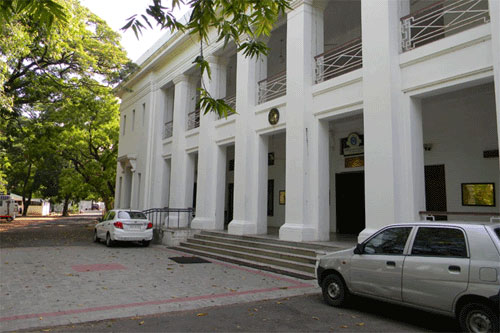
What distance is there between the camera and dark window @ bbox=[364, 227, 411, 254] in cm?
549

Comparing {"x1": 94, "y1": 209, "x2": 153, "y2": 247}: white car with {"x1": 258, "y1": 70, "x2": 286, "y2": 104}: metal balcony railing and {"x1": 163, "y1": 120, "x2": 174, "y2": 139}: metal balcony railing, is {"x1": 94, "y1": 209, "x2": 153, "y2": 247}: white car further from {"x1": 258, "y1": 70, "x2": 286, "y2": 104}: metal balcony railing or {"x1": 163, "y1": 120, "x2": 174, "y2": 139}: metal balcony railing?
{"x1": 258, "y1": 70, "x2": 286, "y2": 104}: metal balcony railing

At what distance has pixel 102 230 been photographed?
1588 cm

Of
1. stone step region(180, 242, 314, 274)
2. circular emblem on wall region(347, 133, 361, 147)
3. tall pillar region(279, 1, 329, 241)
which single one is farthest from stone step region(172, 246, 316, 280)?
circular emblem on wall region(347, 133, 361, 147)

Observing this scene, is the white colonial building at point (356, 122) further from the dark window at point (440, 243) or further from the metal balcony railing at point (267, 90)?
the dark window at point (440, 243)

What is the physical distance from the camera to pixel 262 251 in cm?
1083

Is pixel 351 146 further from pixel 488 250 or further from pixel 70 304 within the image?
pixel 70 304

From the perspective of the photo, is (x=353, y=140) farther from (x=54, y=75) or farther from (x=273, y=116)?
(x=54, y=75)

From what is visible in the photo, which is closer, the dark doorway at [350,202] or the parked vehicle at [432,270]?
the parked vehicle at [432,270]

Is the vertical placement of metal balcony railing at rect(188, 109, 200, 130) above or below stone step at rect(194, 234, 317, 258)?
above

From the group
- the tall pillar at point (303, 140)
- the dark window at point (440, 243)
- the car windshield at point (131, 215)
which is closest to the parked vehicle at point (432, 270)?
the dark window at point (440, 243)

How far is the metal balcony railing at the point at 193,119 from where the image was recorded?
1840cm

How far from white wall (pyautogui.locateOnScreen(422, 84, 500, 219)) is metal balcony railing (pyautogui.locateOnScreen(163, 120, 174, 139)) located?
1366cm

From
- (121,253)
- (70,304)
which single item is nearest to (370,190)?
(70,304)

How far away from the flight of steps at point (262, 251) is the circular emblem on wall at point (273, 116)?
394 cm
